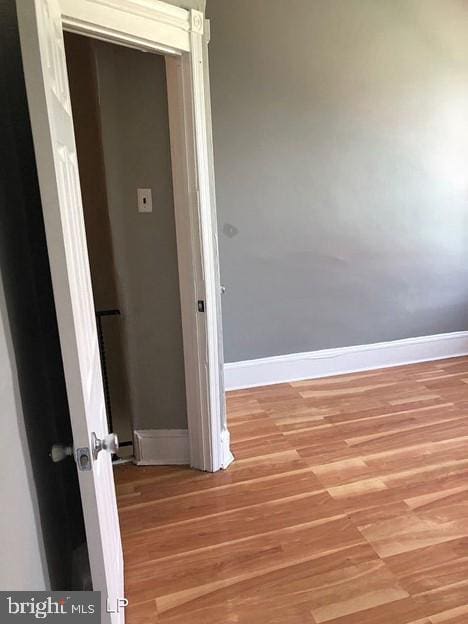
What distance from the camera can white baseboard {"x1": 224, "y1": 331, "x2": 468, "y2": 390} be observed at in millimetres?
3482

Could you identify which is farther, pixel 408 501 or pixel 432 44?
pixel 432 44

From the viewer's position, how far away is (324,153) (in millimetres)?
3275

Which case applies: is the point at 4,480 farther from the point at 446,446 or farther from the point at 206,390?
the point at 446,446

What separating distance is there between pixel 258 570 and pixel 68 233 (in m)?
1.46

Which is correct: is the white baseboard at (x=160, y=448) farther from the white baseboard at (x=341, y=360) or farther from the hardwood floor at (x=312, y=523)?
the white baseboard at (x=341, y=360)

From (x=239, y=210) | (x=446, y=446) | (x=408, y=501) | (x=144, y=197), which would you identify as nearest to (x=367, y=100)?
(x=239, y=210)

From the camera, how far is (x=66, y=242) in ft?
3.42

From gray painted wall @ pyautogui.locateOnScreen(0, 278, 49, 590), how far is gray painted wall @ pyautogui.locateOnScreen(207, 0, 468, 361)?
2255 millimetres

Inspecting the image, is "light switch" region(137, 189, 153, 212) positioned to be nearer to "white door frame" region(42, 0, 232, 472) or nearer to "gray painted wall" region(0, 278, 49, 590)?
"white door frame" region(42, 0, 232, 472)

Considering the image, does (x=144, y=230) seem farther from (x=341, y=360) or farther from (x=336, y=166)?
(x=341, y=360)
